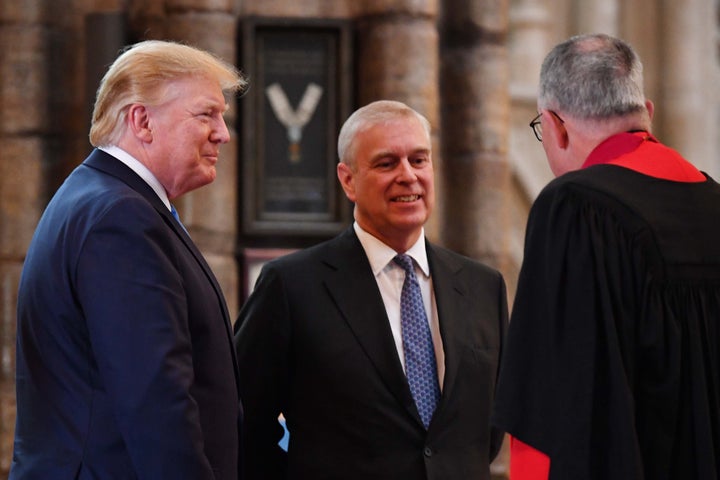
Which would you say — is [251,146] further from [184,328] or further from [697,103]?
[697,103]

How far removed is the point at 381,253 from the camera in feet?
11.4

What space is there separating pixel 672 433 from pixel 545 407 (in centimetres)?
22

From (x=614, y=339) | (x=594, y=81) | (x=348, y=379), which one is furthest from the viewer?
(x=348, y=379)

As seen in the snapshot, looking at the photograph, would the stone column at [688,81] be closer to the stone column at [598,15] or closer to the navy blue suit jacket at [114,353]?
the stone column at [598,15]

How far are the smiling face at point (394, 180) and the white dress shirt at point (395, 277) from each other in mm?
22

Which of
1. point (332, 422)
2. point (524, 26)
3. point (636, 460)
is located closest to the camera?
point (636, 460)

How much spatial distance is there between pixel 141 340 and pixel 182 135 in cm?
47

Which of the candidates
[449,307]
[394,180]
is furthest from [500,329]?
[394,180]

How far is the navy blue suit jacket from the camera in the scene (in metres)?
Result: 2.55

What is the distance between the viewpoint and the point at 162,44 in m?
2.89

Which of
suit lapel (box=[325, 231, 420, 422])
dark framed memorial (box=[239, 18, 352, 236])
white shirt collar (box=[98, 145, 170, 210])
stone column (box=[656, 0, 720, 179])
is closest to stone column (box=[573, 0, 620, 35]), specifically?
stone column (box=[656, 0, 720, 179])

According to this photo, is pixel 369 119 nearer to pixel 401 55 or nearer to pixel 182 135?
pixel 182 135

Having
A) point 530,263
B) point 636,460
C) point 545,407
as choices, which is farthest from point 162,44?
point 636,460

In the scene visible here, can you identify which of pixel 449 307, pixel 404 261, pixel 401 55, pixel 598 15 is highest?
pixel 598 15
